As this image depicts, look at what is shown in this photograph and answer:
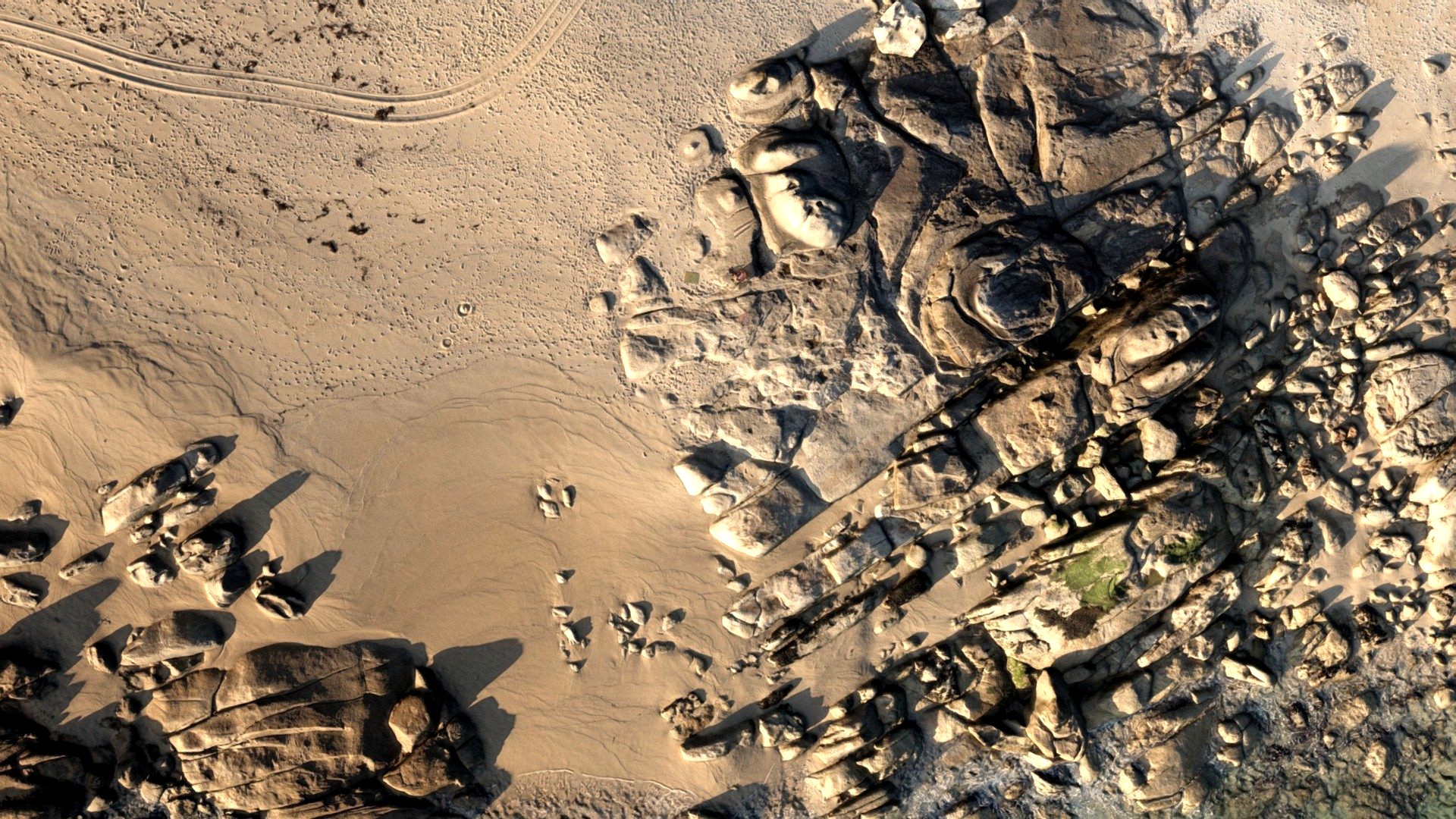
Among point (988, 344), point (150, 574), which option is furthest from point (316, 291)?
point (988, 344)

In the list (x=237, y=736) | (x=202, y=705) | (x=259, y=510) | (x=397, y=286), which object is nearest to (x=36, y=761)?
(x=202, y=705)

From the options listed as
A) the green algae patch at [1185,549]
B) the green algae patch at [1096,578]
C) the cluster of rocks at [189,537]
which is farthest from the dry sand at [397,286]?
the green algae patch at [1185,549]

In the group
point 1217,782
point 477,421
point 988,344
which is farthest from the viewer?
point 1217,782

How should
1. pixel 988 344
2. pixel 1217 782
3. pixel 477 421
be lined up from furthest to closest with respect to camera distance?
pixel 1217 782, pixel 477 421, pixel 988 344

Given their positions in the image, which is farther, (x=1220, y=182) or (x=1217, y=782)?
(x=1217, y=782)

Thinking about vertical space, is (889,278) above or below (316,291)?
below

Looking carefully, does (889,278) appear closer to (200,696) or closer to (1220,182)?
(1220,182)
